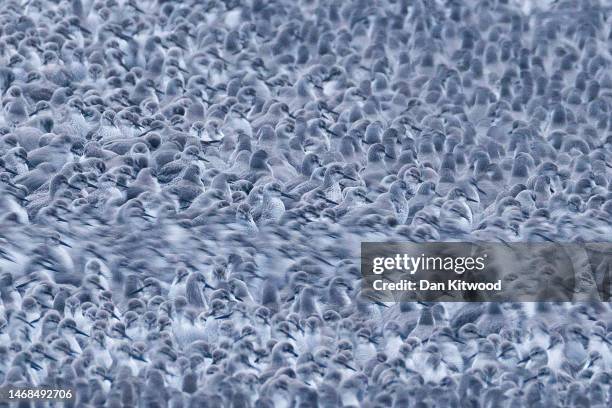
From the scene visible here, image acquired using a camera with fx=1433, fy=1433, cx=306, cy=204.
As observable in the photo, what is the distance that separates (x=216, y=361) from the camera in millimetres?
8023

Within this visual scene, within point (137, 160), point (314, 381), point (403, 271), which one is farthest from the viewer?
point (137, 160)

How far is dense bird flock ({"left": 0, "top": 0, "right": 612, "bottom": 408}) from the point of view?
8023 mm

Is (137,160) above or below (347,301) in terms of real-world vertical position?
above

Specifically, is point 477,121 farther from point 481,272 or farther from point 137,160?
point 137,160

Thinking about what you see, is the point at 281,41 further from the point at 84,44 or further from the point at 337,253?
the point at 337,253

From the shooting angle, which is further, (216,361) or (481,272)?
(481,272)

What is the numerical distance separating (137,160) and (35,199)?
0.70m

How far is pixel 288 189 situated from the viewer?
9.10 meters

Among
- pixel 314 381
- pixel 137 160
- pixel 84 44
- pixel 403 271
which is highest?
pixel 84 44

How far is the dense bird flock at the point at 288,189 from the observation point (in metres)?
8.02

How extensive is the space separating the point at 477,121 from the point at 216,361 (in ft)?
9.15

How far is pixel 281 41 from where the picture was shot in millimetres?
10305

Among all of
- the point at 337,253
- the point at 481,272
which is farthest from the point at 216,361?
the point at 481,272

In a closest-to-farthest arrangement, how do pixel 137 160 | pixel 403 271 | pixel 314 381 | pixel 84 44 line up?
pixel 314 381, pixel 403 271, pixel 137 160, pixel 84 44
